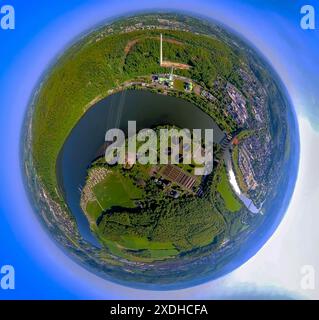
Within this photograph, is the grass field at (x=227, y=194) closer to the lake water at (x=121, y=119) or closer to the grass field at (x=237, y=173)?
the grass field at (x=237, y=173)

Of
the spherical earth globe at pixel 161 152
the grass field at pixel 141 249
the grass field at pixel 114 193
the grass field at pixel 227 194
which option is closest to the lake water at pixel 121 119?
the spherical earth globe at pixel 161 152

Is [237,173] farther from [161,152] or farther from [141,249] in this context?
[141,249]

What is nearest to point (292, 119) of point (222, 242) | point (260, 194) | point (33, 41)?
point (260, 194)

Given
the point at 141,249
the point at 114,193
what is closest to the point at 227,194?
Result: the point at 141,249

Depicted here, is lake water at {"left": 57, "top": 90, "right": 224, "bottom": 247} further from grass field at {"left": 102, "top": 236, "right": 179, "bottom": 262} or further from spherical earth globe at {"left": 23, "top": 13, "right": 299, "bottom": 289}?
grass field at {"left": 102, "top": 236, "right": 179, "bottom": 262}

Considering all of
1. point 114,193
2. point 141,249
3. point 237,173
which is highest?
point 237,173

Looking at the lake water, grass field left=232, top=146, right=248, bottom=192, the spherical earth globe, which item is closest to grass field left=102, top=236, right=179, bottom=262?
the spherical earth globe
